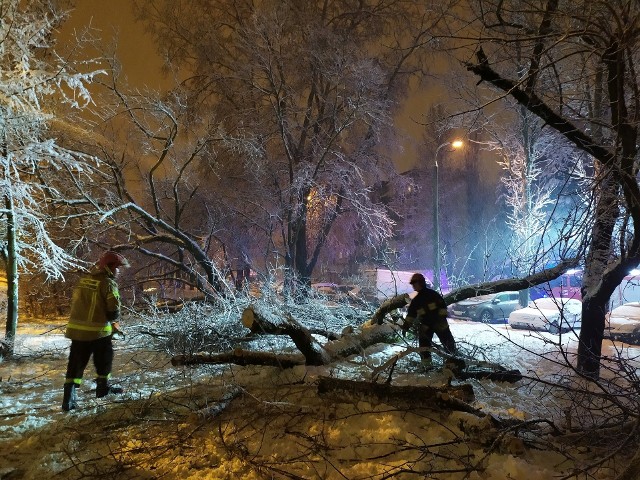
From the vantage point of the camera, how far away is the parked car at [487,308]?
48.7 ft

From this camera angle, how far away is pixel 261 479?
2.89 meters

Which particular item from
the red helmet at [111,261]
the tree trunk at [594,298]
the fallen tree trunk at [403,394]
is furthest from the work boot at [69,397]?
the tree trunk at [594,298]

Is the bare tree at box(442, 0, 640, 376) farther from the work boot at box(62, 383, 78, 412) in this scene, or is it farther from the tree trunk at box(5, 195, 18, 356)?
the tree trunk at box(5, 195, 18, 356)

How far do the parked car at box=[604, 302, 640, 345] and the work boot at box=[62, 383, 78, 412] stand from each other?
9.68m

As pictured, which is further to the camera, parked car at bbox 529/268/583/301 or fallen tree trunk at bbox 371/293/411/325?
fallen tree trunk at bbox 371/293/411/325

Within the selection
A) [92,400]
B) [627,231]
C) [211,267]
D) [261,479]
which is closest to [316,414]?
[261,479]

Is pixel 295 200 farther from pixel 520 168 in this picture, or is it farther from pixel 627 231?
pixel 627 231

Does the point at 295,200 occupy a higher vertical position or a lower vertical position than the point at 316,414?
higher

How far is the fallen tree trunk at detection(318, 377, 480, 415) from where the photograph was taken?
11.3 ft

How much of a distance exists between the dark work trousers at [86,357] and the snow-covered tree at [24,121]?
2.95 meters

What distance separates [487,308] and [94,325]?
13.2m

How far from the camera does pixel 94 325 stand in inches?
182

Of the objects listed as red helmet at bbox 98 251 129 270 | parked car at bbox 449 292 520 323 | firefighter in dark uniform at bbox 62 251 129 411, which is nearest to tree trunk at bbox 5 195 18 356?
red helmet at bbox 98 251 129 270

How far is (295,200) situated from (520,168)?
26.3 feet
